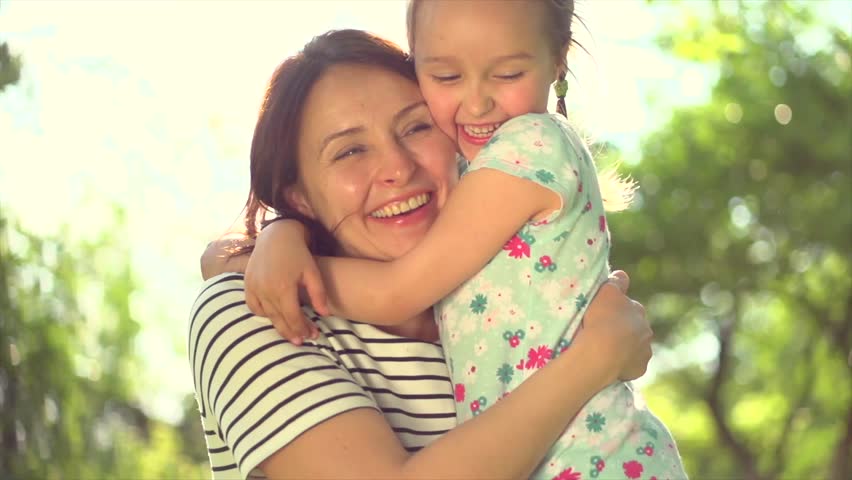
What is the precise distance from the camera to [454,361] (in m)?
1.96

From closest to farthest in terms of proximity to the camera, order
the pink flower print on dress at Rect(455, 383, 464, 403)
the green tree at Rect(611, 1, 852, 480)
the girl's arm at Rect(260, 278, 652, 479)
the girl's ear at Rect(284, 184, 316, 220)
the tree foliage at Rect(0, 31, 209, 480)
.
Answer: the girl's arm at Rect(260, 278, 652, 479) < the pink flower print on dress at Rect(455, 383, 464, 403) < the girl's ear at Rect(284, 184, 316, 220) < the tree foliage at Rect(0, 31, 209, 480) < the green tree at Rect(611, 1, 852, 480)

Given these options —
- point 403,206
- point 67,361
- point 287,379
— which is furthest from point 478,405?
point 67,361

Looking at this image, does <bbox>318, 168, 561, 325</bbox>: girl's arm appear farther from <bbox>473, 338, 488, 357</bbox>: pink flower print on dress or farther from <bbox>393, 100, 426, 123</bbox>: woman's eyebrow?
<bbox>393, 100, 426, 123</bbox>: woman's eyebrow

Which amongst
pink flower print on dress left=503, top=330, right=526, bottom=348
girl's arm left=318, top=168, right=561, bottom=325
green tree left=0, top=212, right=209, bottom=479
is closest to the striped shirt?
girl's arm left=318, top=168, right=561, bottom=325

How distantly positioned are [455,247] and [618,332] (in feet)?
0.93

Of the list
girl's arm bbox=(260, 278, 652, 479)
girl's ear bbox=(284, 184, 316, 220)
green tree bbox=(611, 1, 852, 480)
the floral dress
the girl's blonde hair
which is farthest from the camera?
green tree bbox=(611, 1, 852, 480)

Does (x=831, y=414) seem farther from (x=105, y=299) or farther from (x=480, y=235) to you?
(x=480, y=235)

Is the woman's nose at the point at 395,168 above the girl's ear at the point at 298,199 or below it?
above

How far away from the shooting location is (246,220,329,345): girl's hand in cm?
185

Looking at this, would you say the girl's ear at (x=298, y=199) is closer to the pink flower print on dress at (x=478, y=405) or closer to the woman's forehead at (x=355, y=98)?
the woman's forehead at (x=355, y=98)

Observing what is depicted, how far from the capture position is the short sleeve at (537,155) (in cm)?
185

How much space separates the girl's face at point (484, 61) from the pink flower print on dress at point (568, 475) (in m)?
0.55

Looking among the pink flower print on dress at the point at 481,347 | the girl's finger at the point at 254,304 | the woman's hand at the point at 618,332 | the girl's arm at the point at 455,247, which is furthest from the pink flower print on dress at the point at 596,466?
the girl's finger at the point at 254,304

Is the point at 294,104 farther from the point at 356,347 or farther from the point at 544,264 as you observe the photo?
the point at 544,264
